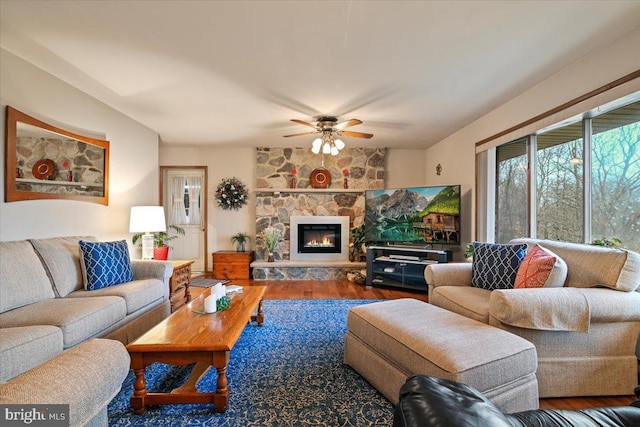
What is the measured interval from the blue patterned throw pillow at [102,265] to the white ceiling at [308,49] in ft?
5.13

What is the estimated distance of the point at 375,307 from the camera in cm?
215

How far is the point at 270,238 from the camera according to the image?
528 centimetres

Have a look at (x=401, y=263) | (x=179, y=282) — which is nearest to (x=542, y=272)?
(x=401, y=263)

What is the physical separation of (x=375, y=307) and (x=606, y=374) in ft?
4.66

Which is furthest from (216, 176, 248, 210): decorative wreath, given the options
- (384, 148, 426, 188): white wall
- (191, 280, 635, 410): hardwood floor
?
(384, 148, 426, 188): white wall

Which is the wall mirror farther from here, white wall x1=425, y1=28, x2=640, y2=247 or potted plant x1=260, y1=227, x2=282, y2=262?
white wall x1=425, y1=28, x2=640, y2=247

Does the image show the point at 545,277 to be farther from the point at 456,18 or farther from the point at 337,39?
the point at 337,39

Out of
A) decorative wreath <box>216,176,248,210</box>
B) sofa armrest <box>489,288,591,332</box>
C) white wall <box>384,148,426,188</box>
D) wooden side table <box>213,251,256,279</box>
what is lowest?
wooden side table <box>213,251,256,279</box>

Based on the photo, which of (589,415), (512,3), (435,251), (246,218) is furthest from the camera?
(246,218)

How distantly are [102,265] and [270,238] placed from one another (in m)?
2.87

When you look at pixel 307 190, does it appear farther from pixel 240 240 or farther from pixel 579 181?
pixel 579 181

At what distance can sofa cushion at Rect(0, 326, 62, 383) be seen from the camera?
1467 millimetres

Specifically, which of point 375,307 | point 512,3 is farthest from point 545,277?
point 512,3

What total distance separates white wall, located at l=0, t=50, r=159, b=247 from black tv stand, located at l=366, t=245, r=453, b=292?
11.4 ft
